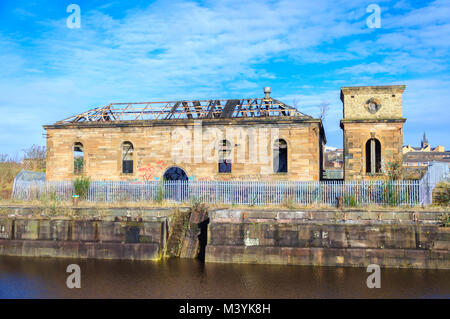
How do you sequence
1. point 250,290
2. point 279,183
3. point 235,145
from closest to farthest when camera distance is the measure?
point 250,290
point 279,183
point 235,145

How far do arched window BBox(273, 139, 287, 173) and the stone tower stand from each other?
362cm

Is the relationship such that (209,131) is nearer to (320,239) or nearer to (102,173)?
(102,173)

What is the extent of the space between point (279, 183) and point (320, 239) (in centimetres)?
497

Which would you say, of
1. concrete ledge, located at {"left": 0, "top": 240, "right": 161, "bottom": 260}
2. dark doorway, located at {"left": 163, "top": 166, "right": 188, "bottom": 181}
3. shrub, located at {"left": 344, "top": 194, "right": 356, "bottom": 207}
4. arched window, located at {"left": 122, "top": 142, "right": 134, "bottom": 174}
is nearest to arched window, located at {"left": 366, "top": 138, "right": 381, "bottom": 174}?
shrub, located at {"left": 344, "top": 194, "right": 356, "bottom": 207}

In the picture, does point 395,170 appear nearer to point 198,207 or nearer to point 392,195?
point 392,195

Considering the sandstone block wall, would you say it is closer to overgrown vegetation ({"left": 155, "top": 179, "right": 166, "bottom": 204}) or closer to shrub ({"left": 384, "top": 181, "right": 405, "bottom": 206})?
shrub ({"left": 384, "top": 181, "right": 405, "bottom": 206})

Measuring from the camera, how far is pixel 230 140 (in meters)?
22.9

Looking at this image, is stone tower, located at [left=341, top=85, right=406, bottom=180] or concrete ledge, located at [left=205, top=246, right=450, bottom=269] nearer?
concrete ledge, located at [left=205, top=246, right=450, bottom=269]

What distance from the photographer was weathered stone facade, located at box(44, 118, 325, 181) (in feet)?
72.4

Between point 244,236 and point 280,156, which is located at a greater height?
point 280,156

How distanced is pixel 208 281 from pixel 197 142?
467 inches

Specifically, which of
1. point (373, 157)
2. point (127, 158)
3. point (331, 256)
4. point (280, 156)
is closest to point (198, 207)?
point (331, 256)

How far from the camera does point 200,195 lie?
62.6ft

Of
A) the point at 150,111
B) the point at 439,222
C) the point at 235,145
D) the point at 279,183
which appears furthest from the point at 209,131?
the point at 439,222
